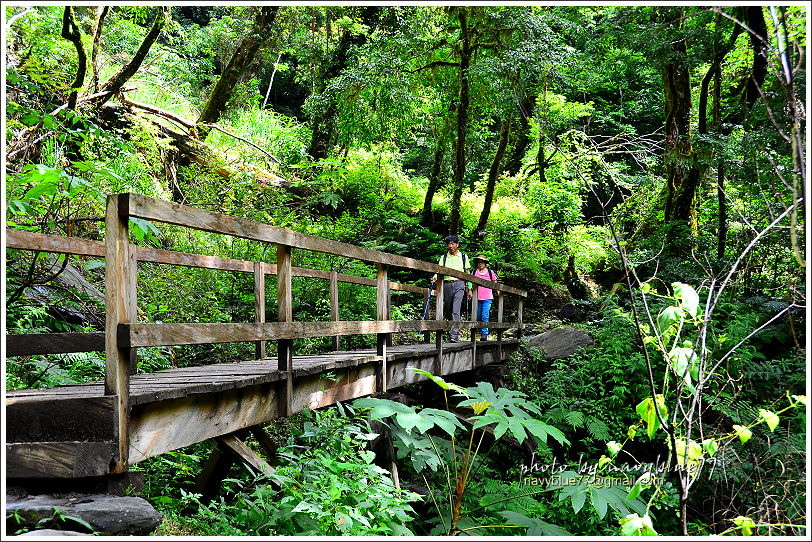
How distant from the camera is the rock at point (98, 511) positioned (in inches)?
110

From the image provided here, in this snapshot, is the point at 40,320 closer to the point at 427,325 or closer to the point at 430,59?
the point at 427,325

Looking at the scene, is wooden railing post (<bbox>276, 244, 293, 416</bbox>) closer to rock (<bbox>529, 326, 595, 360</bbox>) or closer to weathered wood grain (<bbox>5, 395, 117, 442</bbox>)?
weathered wood grain (<bbox>5, 395, 117, 442</bbox>)

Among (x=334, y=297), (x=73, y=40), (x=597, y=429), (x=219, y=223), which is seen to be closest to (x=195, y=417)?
(x=219, y=223)

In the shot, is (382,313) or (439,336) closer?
(382,313)

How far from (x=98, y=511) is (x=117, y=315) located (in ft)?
2.99

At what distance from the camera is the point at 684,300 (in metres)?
3.13

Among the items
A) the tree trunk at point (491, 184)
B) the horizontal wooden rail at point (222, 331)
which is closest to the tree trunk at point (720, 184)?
the tree trunk at point (491, 184)

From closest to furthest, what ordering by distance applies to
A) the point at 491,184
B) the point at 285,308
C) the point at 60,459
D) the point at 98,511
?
the point at 98,511
the point at 60,459
the point at 285,308
the point at 491,184

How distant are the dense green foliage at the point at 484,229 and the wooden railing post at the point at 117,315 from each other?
1.67 feet

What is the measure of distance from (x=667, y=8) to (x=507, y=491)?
10062 mm

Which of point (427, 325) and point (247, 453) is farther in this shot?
point (427, 325)

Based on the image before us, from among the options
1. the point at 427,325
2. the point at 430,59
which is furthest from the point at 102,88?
the point at 430,59

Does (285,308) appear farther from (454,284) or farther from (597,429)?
(597,429)

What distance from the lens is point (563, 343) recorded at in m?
12.1
